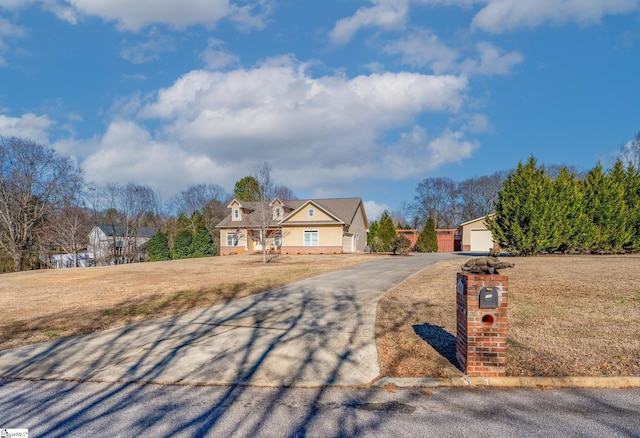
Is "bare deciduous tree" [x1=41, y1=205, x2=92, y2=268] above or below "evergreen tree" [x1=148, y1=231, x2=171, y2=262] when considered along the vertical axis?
above

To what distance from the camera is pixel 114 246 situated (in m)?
36.5

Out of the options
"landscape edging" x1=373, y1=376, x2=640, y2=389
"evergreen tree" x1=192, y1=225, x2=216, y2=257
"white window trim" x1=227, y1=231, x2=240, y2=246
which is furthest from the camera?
"white window trim" x1=227, y1=231, x2=240, y2=246

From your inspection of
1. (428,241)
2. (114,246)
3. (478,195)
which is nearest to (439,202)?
(478,195)

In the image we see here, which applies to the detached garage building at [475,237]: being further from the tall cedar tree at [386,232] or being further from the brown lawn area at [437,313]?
the brown lawn area at [437,313]

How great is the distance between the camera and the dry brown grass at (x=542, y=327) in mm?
4922

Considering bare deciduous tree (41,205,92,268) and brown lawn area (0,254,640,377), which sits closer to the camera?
brown lawn area (0,254,640,377)

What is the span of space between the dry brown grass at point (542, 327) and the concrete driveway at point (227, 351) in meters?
0.56

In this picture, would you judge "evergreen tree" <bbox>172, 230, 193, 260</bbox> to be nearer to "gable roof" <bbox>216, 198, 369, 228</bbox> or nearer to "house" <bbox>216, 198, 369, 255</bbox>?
"house" <bbox>216, 198, 369, 255</bbox>

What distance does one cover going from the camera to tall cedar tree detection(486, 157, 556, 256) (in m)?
19.9

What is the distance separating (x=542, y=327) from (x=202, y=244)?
32.9 meters

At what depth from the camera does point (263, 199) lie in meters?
22.9

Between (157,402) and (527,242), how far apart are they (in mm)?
20951

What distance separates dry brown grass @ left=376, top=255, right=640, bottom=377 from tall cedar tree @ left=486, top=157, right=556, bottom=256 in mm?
8664

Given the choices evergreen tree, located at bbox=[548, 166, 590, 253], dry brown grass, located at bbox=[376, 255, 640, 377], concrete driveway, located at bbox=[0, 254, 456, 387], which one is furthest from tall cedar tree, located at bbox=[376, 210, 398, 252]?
concrete driveway, located at bbox=[0, 254, 456, 387]
